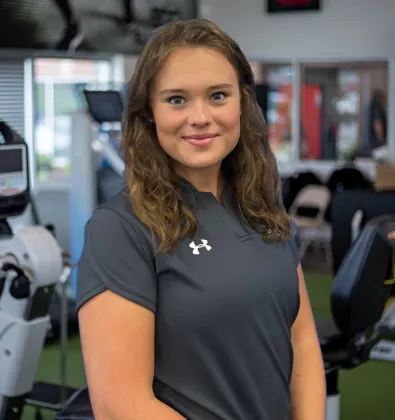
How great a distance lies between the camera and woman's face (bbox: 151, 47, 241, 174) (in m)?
1.37

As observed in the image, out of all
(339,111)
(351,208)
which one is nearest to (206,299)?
(351,208)

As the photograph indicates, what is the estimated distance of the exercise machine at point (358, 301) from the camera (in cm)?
302

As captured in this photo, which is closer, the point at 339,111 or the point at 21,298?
the point at 21,298

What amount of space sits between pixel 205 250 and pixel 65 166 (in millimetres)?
6720

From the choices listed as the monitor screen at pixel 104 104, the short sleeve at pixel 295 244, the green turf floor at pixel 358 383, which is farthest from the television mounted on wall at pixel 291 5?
the short sleeve at pixel 295 244

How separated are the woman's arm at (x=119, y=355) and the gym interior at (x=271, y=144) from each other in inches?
44.8

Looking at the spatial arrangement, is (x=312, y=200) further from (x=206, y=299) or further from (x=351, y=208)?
(x=206, y=299)

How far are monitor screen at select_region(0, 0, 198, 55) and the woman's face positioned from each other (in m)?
5.21

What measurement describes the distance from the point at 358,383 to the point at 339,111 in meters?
5.17

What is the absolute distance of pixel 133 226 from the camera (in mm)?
1343

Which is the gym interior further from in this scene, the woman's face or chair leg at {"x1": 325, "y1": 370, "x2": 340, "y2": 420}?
the woman's face

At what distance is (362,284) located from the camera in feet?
9.91

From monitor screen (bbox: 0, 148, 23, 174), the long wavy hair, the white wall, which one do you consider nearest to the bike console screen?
monitor screen (bbox: 0, 148, 23, 174)

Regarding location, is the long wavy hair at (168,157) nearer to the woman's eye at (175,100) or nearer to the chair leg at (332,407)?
the woman's eye at (175,100)
